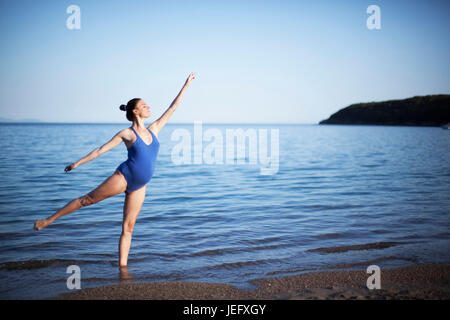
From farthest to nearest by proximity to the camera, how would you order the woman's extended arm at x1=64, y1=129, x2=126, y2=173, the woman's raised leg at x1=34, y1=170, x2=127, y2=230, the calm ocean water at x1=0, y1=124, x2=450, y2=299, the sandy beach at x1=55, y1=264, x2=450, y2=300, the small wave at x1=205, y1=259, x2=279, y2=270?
the small wave at x1=205, y1=259, x2=279, y2=270, the calm ocean water at x1=0, y1=124, x2=450, y2=299, the woman's raised leg at x1=34, y1=170, x2=127, y2=230, the woman's extended arm at x1=64, y1=129, x2=126, y2=173, the sandy beach at x1=55, y1=264, x2=450, y2=300

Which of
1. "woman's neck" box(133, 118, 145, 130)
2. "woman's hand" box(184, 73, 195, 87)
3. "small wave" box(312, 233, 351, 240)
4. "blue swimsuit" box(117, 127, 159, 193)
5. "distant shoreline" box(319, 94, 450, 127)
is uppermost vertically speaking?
"distant shoreline" box(319, 94, 450, 127)

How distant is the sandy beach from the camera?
13.5 feet

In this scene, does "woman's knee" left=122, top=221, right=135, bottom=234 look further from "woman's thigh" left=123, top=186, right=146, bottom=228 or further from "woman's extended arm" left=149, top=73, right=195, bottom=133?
"woman's extended arm" left=149, top=73, right=195, bottom=133

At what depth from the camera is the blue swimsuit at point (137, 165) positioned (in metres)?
4.62

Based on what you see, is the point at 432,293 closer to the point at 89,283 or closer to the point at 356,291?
the point at 356,291

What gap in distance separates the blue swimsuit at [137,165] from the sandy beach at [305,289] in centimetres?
139

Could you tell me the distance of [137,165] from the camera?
15.2ft

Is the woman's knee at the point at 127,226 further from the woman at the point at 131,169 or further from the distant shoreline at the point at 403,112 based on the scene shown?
the distant shoreline at the point at 403,112

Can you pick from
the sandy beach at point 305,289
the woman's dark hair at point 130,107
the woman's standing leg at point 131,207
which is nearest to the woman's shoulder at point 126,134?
the woman's dark hair at point 130,107

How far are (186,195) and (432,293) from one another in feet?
29.9

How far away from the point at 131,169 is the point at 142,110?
2.82ft

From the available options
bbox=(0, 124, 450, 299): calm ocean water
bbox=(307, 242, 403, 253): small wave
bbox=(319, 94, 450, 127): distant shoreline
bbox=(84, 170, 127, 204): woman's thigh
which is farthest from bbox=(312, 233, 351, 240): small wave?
bbox=(319, 94, 450, 127): distant shoreline

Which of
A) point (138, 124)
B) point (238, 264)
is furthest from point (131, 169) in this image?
point (238, 264)

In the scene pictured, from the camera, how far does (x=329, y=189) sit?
13.1m
